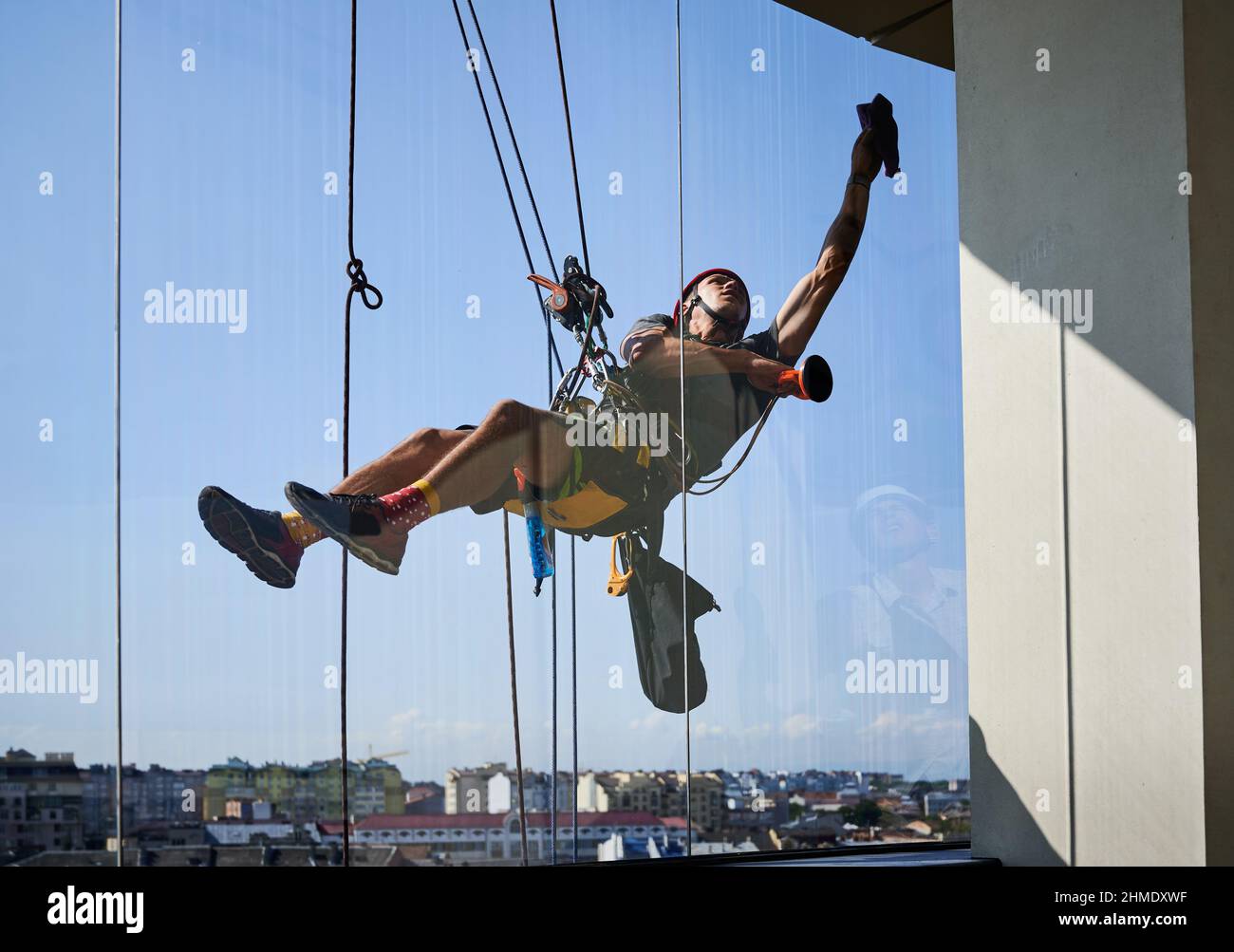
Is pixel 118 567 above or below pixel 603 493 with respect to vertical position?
below

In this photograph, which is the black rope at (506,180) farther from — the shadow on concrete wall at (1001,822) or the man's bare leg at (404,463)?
the shadow on concrete wall at (1001,822)

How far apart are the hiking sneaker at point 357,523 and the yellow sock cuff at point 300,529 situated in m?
0.02

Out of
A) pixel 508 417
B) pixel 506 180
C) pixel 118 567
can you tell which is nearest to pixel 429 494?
pixel 508 417

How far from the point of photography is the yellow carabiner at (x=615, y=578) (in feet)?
13.3

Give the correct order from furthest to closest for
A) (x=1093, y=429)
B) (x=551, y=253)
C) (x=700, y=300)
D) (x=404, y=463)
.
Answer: (x=700, y=300) < (x=551, y=253) < (x=404, y=463) < (x=1093, y=429)

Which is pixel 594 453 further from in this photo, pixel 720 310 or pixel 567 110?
pixel 567 110

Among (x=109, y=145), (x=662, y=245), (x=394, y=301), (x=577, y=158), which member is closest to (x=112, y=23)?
(x=109, y=145)

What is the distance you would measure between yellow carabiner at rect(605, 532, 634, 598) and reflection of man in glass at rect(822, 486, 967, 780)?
707 mm

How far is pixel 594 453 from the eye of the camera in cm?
409

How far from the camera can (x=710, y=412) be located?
13.9 feet
